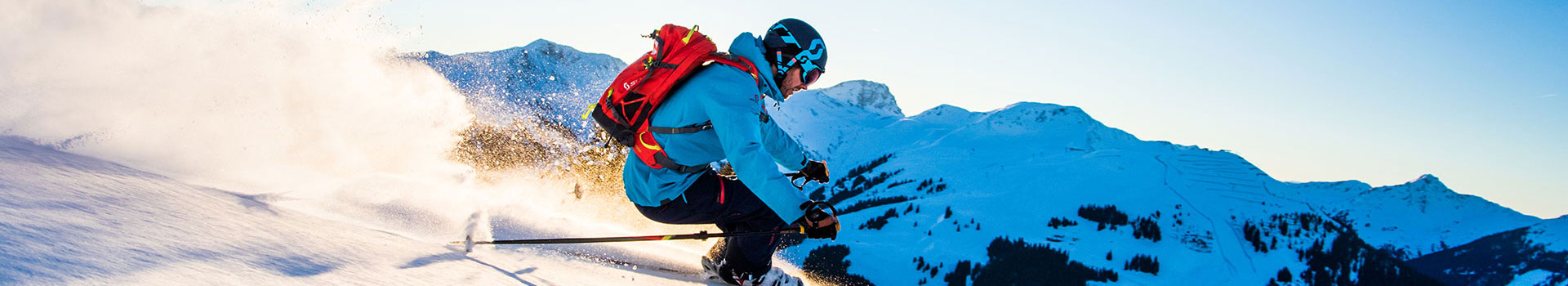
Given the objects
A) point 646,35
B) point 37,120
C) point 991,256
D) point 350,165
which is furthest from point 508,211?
point 991,256

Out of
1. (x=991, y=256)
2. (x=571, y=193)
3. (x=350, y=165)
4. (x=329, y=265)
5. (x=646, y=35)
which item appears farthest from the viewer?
(x=991, y=256)

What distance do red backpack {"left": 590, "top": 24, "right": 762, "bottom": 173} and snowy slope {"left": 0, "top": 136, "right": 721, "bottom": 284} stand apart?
1131mm

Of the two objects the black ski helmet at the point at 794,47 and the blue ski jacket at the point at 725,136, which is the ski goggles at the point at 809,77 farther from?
the blue ski jacket at the point at 725,136

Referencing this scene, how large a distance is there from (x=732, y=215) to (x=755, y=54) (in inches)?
51.4

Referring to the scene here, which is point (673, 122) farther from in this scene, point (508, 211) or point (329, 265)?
point (508, 211)

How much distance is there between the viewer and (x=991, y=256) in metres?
173

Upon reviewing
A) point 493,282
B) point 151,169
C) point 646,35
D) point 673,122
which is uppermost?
point 646,35

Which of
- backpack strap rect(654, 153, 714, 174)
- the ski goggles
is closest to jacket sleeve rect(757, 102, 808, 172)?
the ski goggles

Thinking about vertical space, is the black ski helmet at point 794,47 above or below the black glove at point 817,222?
above

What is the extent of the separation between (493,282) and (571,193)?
10.3m

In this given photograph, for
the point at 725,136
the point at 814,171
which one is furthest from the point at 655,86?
the point at 814,171

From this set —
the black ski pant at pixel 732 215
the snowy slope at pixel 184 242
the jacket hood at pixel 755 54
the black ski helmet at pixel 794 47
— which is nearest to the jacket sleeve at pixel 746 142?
the jacket hood at pixel 755 54

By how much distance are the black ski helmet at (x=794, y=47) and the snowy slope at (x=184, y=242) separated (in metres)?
2.07

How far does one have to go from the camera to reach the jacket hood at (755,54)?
464cm
